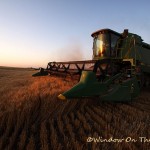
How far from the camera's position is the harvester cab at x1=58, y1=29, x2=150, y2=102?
408 centimetres

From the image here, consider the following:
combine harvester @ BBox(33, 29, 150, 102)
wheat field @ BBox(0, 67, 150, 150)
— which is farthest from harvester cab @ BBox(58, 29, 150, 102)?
wheat field @ BBox(0, 67, 150, 150)

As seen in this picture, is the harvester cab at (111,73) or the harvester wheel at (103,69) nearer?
the harvester cab at (111,73)

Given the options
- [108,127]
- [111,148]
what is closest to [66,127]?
[108,127]

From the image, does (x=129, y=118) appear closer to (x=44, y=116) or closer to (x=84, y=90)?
(x=84, y=90)

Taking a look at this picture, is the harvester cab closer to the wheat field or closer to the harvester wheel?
the harvester wheel

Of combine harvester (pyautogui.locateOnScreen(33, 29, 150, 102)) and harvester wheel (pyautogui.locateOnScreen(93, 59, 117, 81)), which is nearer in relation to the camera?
combine harvester (pyautogui.locateOnScreen(33, 29, 150, 102))

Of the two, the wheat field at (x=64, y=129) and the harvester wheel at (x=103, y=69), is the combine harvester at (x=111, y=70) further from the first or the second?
the wheat field at (x=64, y=129)

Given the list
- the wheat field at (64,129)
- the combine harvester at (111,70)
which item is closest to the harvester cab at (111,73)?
the combine harvester at (111,70)

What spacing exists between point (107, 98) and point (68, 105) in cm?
94

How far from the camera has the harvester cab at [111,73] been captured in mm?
4082

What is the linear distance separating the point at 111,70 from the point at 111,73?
115mm

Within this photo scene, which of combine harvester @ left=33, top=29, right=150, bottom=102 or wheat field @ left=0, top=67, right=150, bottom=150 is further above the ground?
combine harvester @ left=33, top=29, right=150, bottom=102

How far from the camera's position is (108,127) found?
267 centimetres

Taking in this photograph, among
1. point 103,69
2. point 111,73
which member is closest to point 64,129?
point 103,69
